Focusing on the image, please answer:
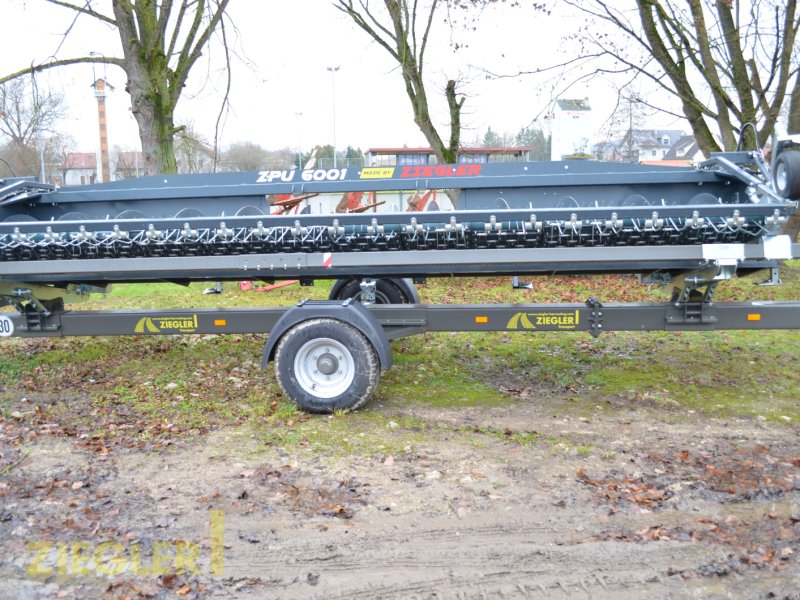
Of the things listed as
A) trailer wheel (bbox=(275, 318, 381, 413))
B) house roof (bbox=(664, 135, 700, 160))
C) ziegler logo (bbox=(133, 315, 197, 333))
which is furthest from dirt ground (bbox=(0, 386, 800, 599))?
house roof (bbox=(664, 135, 700, 160))

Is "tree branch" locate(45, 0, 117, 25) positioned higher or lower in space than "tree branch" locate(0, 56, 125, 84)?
higher

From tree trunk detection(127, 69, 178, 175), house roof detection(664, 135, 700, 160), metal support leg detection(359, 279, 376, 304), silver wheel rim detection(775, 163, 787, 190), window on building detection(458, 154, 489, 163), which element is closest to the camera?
silver wheel rim detection(775, 163, 787, 190)

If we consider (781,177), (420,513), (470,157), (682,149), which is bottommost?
(420,513)

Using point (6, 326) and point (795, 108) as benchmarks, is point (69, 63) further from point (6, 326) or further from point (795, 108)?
point (795, 108)

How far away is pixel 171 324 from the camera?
242 inches

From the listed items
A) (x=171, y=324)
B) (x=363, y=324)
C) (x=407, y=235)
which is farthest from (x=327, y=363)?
(x=171, y=324)

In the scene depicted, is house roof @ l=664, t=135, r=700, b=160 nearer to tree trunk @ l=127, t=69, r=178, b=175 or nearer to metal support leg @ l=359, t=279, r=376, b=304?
tree trunk @ l=127, t=69, r=178, b=175

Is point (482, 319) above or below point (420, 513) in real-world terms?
above

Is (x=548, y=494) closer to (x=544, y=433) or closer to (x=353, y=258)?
(x=544, y=433)

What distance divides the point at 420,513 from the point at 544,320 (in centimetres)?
238

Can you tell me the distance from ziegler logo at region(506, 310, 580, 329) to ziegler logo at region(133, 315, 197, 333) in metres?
2.85

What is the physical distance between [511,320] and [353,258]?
Answer: 58.0 inches

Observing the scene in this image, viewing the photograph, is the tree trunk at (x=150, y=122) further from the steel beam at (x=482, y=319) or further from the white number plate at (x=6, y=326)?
the steel beam at (x=482, y=319)

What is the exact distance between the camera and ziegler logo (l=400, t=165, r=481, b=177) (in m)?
6.77
